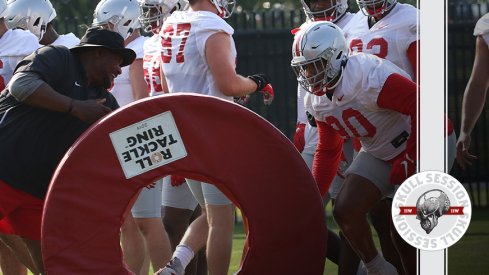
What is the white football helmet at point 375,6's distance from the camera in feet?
17.8

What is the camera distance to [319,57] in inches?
190

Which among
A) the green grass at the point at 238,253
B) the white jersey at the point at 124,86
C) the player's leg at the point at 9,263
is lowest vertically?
the green grass at the point at 238,253

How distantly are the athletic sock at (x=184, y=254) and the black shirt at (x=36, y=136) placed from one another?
65 cm

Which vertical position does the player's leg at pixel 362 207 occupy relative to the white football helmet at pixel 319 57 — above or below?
below

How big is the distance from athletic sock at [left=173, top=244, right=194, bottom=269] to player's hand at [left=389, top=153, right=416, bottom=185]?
98 cm

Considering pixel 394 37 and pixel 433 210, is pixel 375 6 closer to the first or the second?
pixel 394 37

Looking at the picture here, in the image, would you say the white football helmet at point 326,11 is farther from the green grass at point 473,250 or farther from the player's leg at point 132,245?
the green grass at point 473,250

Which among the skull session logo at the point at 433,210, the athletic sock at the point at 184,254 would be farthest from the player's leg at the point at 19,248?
the skull session logo at the point at 433,210

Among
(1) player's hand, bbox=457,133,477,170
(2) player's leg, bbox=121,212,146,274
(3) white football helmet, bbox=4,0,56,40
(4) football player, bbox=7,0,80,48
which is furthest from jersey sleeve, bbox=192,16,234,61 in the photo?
(1) player's hand, bbox=457,133,477,170

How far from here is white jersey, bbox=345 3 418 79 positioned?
5383 millimetres

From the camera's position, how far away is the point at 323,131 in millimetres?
5223

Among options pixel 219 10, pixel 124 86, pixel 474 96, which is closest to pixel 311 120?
pixel 219 10

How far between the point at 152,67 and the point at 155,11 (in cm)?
43

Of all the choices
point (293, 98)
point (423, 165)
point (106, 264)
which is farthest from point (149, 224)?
point (293, 98)
